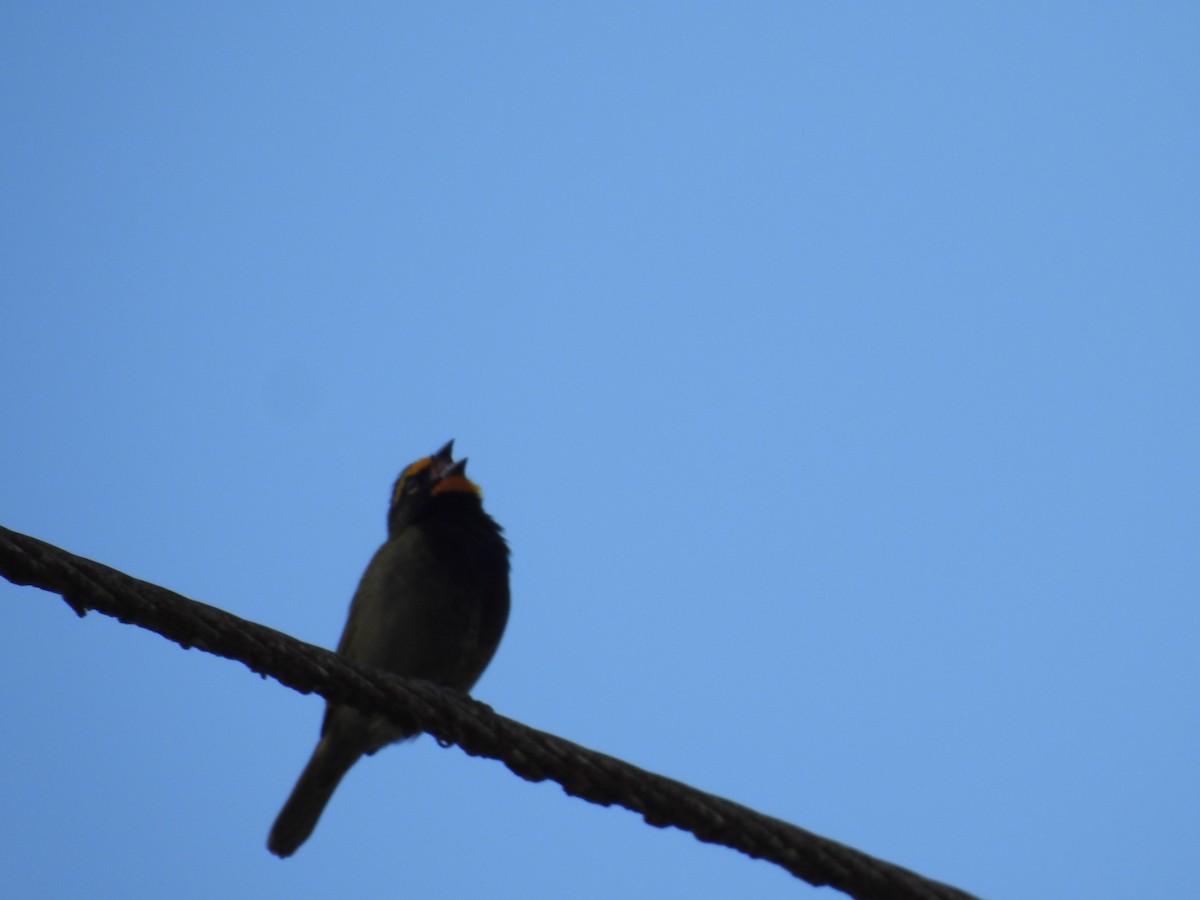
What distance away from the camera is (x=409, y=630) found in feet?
16.6

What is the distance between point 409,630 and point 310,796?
0.77 meters

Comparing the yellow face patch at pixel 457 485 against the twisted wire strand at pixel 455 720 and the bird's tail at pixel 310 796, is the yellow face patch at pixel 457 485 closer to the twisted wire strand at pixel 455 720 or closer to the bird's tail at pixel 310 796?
the bird's tail at pixel 310 796

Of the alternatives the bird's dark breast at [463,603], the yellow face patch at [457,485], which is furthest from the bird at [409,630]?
the yellow face patch at [457,485]

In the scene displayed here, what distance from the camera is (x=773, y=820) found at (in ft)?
6.95

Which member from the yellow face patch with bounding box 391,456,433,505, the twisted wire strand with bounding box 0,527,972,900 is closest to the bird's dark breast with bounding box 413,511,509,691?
the yellow face patch with bounding box 391,456,433,505

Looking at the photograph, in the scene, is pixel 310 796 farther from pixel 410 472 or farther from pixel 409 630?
pixel 410 472

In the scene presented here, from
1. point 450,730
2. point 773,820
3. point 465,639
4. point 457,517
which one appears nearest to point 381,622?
point 465,639

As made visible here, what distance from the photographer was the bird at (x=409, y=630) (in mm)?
5070

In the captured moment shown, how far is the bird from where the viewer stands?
16.6 ft

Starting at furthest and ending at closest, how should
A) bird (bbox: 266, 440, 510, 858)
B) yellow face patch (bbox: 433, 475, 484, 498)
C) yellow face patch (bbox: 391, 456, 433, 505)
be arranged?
yellow face patch (bbox: 391, 456, 433, 505)
yellow face patch (bbox: 433, 475, 484, 498)
bird (bbox: 266, 440, 510, 858)

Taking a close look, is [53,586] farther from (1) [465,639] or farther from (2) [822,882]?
(1) [465,639]

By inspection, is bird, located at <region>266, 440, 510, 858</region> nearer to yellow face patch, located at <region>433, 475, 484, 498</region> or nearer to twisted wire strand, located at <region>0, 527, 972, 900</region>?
yellow face patch, located at <region>433, 475, 484, 498</region>

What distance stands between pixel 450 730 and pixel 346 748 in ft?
9.51

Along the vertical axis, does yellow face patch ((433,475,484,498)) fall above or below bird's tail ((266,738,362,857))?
above
